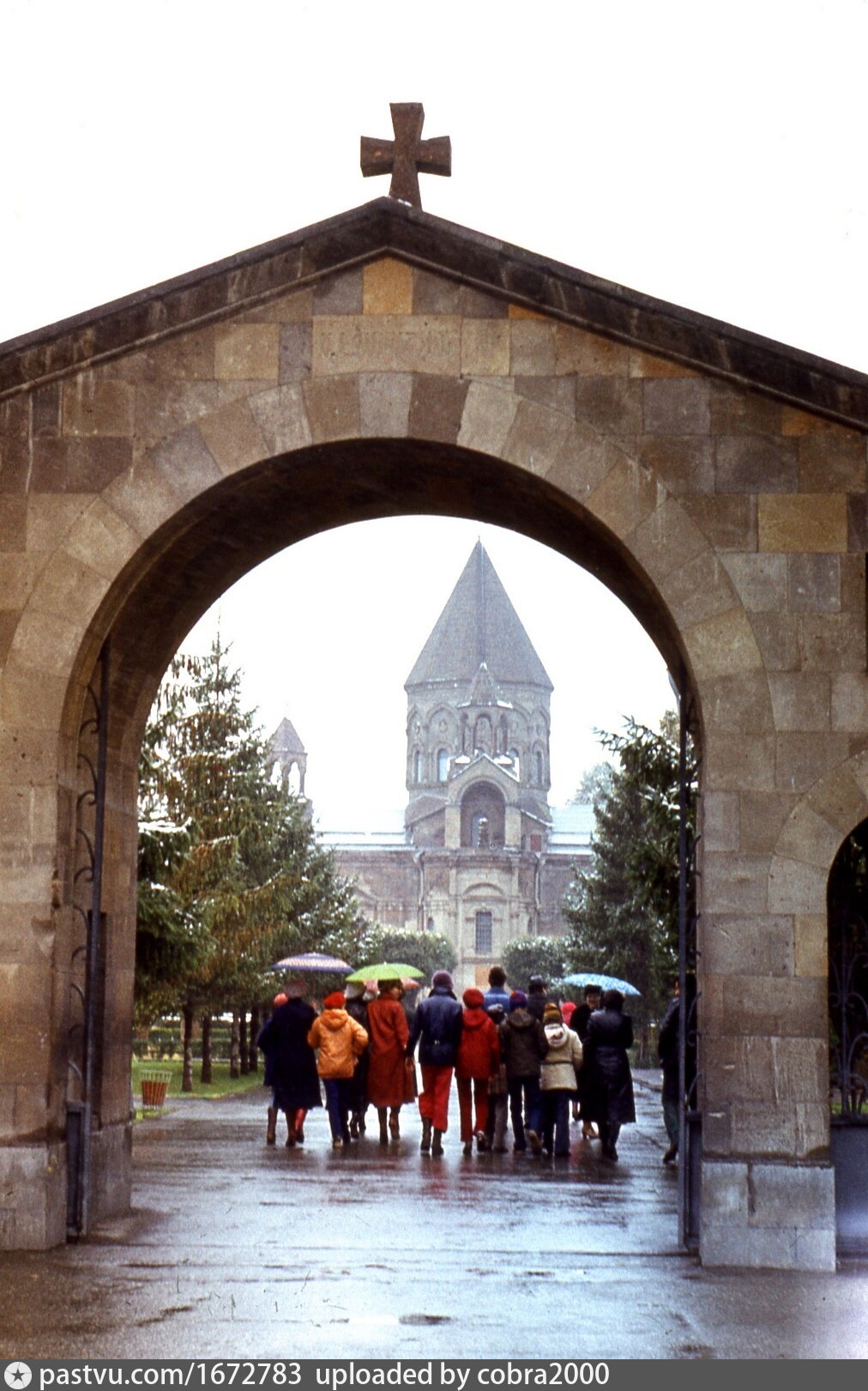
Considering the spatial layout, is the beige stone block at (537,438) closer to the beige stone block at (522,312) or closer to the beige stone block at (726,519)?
the beige stone block at (522,312)

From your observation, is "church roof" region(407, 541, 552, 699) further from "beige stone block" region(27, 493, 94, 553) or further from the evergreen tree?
"beige stone block" region(27, 493, 94, 553)

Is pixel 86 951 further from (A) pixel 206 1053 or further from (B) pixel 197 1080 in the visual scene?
(B) pixel 197 1080

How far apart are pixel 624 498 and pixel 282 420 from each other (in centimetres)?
226

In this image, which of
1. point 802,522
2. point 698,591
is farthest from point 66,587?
point 802,522

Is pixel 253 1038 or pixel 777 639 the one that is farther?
pixel 253 1038

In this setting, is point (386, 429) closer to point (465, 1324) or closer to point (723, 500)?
point (723, 500)

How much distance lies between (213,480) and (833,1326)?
6.21m

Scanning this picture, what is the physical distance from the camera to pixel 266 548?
13266 millimetres

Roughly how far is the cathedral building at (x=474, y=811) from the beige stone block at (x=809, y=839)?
289 ft

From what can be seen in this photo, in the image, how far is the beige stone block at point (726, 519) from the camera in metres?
11.1

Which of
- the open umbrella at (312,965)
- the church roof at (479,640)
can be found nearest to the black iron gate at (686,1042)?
the open umbrella at (312,965)

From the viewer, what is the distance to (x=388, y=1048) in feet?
60.4
